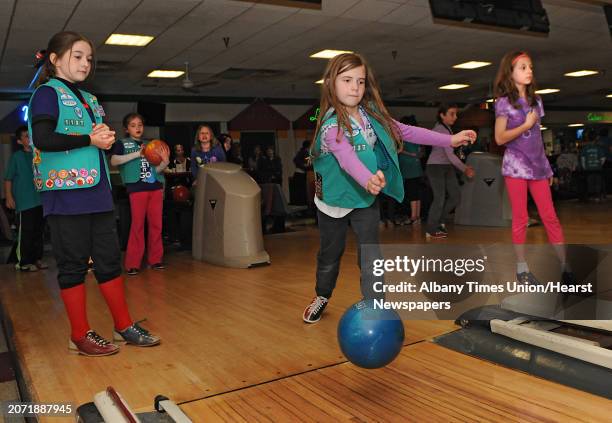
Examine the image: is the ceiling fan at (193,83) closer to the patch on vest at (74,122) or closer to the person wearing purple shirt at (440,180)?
the person wearing purple shirt at (440,180)

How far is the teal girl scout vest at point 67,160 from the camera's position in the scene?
7.48ft

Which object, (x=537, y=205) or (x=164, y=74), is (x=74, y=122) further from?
(x=164, y=74)

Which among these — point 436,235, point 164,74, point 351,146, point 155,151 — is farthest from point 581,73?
point 351,146

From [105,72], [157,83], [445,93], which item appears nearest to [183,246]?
[105,72]

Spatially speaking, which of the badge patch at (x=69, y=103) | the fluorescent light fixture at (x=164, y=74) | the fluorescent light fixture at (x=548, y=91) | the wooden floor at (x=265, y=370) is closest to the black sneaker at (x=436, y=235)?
the wooden floor at (x=265, y=370)

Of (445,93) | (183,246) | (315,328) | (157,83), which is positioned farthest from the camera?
(445,93)

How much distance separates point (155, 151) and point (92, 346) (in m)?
2.21

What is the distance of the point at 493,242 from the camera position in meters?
5.28

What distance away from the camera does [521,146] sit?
3.07 metres

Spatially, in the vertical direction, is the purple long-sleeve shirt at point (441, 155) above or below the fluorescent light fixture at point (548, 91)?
below

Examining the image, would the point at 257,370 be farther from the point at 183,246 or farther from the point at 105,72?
the point at 105,72

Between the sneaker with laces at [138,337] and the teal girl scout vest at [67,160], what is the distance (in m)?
0.67

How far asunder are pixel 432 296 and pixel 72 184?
6.27 feet

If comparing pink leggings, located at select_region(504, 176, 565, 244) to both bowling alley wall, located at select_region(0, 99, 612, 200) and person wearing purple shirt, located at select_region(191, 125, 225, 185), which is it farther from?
bowling alley wall, located at select_region(0, 99, 612, 200)
